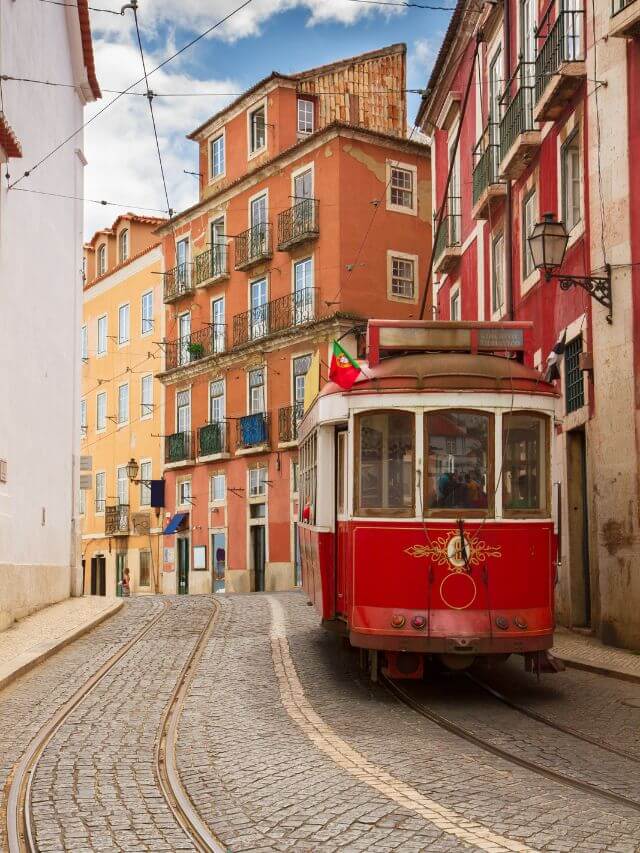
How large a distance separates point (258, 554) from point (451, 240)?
14.1 metres

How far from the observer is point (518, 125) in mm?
18812

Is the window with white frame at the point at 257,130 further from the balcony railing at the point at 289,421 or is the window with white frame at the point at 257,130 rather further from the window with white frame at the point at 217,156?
the balcony railing at the point at 289,421

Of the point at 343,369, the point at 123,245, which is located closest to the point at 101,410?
the point at 123,245

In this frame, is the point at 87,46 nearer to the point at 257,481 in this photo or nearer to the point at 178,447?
the point at 257,481

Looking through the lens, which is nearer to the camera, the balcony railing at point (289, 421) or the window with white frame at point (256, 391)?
the balcony railing at point (289, 421)

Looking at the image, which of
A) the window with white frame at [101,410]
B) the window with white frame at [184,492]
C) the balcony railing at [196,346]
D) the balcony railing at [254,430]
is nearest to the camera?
the balcony railing at [254,430]

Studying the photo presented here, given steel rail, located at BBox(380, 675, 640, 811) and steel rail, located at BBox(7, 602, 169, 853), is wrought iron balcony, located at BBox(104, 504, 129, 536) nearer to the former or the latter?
steel rail, located at BBox(7, 602, 169, 853)

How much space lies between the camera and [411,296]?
114ft

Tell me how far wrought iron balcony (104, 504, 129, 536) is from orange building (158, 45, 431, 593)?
3.27 meters

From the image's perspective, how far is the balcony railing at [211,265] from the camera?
38.7m

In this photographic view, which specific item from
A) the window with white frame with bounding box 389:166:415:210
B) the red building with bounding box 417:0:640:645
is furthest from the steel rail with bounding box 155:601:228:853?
the window with white frame with bounding box 389:166:415:210

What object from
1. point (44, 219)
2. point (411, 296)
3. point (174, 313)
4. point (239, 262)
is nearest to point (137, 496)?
point (174, 313)

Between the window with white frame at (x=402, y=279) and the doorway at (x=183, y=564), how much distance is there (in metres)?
11.3

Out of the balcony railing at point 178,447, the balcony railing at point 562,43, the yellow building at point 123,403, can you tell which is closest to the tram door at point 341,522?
the balcony railing at point 562,43
